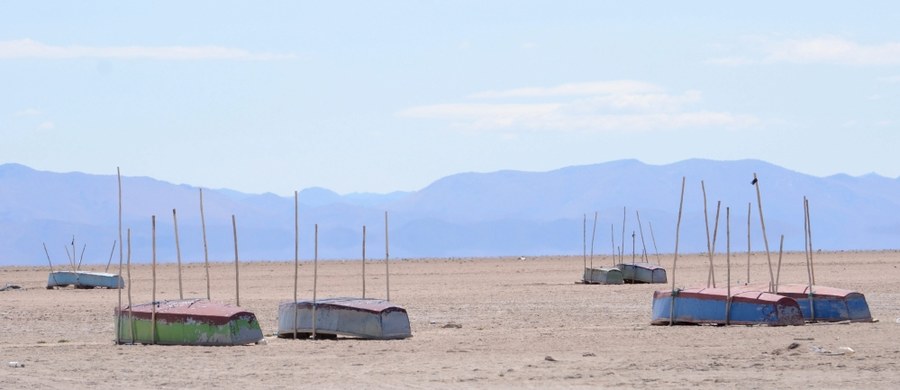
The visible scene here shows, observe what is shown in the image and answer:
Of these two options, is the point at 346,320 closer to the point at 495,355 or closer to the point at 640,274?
the point at 495,355

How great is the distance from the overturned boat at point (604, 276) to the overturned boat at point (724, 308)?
675 inches

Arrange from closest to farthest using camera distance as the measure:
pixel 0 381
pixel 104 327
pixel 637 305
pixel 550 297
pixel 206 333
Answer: pixel 0 381
pixel 206 333
pixel 104 327
pixel 637 305
pixel 550 297

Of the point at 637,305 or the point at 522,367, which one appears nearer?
the point at 522,367

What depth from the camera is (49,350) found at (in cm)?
1878

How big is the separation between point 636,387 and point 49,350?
27.3 ft

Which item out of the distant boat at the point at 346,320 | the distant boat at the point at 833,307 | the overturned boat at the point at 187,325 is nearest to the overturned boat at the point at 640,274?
the distant boat at the point at 833,307

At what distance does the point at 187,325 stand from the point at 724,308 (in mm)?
7512

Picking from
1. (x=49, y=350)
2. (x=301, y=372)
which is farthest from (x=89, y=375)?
(x=49, y=350)

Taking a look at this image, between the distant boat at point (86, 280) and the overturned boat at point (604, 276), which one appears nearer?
the overturned boat at point (604, 276)

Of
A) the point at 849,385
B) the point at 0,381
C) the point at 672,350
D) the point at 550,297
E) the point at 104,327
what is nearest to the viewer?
the point at 849,385

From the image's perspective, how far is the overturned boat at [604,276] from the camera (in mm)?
38938

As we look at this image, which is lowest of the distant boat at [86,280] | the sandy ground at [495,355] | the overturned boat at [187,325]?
the sandy ground at [495,355]

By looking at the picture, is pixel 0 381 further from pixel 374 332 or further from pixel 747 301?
pixel 747 301

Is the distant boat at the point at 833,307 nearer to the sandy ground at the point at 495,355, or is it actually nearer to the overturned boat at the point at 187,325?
the sandy ground at the point at 495,355
